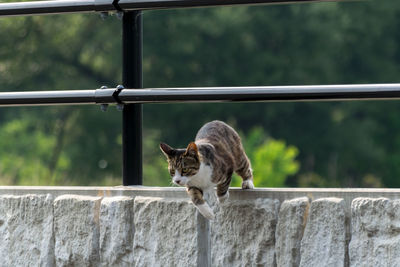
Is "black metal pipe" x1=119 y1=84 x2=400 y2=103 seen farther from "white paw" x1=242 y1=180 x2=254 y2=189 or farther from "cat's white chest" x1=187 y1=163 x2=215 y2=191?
"white paw" x1=242 y1=180 x2=254 y2=189

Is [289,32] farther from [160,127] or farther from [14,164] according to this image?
[14,164]

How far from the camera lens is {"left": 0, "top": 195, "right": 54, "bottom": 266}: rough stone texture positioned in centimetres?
325

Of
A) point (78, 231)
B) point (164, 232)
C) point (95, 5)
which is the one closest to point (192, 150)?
point (164, 232)

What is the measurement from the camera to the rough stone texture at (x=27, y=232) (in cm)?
325

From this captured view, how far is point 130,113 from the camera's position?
3.21 meters

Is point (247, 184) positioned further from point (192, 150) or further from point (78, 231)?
point (78, 231)

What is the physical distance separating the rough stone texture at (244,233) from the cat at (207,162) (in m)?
0.11

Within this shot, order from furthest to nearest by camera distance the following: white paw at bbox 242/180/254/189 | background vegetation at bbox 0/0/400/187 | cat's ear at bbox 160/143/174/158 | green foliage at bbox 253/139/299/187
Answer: background vegetation at bbox 0/0/400/187 → green foliage at bbox 253/139/299/187 → white paw at bbox 242/180/254/189 → cat's ear at bbox 160/143/174/158

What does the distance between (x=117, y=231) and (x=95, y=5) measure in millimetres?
925

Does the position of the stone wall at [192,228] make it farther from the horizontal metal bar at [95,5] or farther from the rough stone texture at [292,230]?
the horizontal metal bar at [95,5]

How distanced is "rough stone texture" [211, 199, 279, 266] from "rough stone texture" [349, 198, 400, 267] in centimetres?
32

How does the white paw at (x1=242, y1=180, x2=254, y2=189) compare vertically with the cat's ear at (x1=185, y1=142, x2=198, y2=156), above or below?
below

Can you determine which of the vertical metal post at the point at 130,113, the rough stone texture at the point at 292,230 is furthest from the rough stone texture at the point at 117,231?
the rough stone texture at the point at 292,230

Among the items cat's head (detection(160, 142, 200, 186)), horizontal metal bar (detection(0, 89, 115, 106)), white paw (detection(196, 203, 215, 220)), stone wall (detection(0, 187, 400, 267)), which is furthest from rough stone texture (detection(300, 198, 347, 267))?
horizontal metal bar (detection(0, 89, 115, 106))
